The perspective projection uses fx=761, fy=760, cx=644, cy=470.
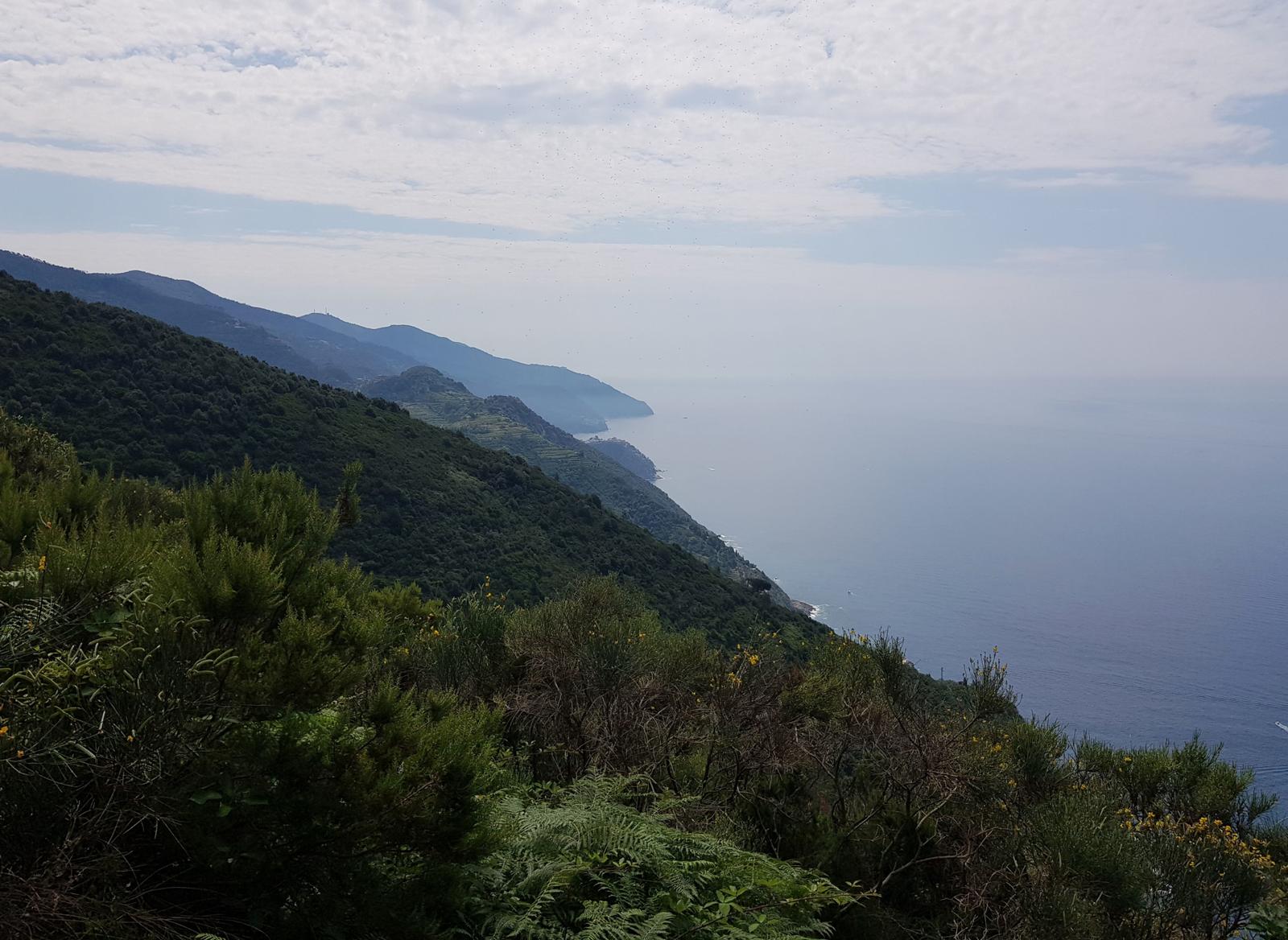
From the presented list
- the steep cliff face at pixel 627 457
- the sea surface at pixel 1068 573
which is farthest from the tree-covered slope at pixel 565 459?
the steep cliff face at pixel 627 457

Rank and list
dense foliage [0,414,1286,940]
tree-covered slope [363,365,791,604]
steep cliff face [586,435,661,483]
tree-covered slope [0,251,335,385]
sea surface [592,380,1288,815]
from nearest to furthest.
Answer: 1. dense foliage [0,414,1286,940]
2. sea surface [592,380,1288,815]
3. tree-covered slope [363,365,791,604]
4. tree-covered slope [0,251,335,385]
5. steep cliff face [586,435,661,483]

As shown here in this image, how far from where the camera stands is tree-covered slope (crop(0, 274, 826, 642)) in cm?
2864

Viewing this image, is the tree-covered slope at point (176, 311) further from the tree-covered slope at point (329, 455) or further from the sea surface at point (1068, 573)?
the tree-covered slope at point (329, 455)

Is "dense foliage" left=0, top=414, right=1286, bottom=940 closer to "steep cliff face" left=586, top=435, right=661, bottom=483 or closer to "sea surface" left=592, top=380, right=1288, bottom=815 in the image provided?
"sea surface" left=592, top=380, right=1288, bottom=815

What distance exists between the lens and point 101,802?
2363 millimetres

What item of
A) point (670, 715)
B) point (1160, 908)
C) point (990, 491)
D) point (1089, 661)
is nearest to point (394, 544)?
point (670, 715)

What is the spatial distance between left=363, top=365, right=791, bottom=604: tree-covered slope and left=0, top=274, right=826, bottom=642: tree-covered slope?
40.0ft

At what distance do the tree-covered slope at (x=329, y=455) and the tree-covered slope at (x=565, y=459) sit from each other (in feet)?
40.0

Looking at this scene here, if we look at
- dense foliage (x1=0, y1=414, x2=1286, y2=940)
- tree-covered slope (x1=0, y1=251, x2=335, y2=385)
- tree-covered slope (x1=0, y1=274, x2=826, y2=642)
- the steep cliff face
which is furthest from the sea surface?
tree-covered slope (x1=0, y1=251, x2=335, y2=385)

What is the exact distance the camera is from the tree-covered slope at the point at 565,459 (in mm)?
69750

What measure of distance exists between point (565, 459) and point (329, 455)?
50.6m

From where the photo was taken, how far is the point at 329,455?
33.8 m

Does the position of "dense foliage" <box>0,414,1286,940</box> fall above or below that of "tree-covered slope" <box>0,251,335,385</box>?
below

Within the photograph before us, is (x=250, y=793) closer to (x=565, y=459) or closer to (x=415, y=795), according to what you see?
(x=415, y=795)
